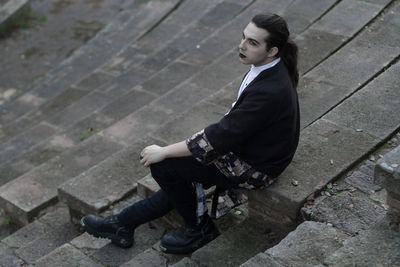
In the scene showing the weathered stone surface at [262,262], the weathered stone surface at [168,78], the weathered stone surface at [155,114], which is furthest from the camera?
the weathered stone surface at [168,78]

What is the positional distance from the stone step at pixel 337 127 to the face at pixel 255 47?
0.80 meters

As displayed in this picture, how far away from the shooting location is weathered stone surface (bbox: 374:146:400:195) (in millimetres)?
2836

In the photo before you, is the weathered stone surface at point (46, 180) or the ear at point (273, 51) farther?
the weathered stone surface at point (46, 180)

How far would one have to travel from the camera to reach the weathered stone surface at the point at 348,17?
5.96 meters

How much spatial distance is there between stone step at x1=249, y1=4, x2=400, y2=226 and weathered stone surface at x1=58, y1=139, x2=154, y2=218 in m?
1.25

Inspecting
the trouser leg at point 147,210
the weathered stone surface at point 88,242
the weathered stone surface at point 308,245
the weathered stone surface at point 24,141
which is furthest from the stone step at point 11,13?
the weathered stone surface at point 308,245

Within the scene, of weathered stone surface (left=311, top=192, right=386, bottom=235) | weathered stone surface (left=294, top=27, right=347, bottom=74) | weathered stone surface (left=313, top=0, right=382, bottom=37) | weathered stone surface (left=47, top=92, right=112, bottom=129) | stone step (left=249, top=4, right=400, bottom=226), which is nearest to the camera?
weathered stone surface (left=311, top=192, right=386, bottom=235)

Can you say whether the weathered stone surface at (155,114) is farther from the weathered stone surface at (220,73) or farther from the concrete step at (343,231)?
the concrete step at (343,231)

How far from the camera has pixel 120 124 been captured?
592 centimetres

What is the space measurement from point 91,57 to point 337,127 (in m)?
5.74

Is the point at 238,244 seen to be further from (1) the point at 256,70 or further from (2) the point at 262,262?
(1) the point at 256,70

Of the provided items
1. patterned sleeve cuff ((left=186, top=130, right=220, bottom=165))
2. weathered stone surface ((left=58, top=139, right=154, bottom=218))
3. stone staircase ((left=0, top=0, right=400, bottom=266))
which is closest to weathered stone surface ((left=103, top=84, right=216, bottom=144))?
stone staircase ((left=0, top=0, right=400, bottom=266))

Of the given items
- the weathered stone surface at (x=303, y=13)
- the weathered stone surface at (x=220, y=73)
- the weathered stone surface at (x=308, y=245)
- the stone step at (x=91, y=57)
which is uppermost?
the weathered stone surface at (x=308, y=245)

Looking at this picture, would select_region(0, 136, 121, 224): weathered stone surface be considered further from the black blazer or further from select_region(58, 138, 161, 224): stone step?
the black blazer
